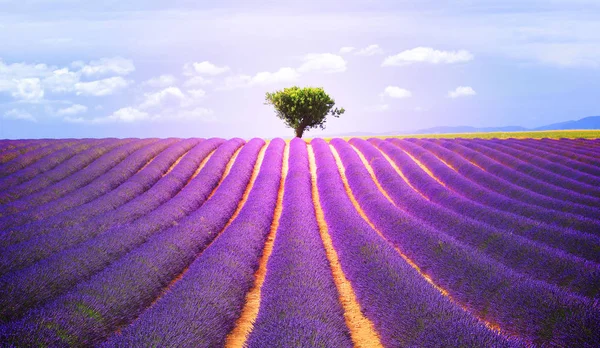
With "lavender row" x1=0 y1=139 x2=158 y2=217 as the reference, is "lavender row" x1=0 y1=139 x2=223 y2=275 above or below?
below

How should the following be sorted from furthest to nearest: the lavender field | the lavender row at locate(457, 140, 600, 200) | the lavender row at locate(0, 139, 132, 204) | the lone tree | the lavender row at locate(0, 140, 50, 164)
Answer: the lone tree, the lavender row at locate(0, 140, 50, 164), the lavender row at locate(0, 139, 132, 204), the lavender row at locate(457, 140, 600, 200), the lavender field

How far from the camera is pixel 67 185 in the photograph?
33.7 ft

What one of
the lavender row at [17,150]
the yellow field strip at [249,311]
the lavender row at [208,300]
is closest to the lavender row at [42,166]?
the lavender row at [17,150]

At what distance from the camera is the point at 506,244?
5715 mm

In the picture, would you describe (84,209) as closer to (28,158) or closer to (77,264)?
(77,264)

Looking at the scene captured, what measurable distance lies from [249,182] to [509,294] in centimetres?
902

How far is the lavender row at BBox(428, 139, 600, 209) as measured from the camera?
26.3 feet

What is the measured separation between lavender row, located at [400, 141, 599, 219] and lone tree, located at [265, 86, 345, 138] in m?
14.7

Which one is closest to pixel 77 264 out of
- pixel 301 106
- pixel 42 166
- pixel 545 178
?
pixel 42 166

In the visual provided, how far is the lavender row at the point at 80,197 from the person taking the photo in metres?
7.12

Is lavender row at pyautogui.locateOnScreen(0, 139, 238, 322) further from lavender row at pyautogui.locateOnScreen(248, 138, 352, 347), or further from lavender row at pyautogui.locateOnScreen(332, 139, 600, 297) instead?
lavender row at pyautogui.locateOnScreen(332, 139, 600, 297)

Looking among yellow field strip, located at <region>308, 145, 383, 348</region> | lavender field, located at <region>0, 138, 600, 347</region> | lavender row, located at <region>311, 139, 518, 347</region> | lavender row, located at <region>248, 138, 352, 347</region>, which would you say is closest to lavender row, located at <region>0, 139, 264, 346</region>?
lavender field, located at <region>0, 138, 600, 347</region>

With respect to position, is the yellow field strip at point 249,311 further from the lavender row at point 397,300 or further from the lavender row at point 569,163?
the lavender row at point 569,163

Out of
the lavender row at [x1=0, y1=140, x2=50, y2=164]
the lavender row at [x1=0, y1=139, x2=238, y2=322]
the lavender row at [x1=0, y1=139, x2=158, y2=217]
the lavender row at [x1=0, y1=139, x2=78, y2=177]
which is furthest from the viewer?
the lavender row at [x1=0, y1=140, x2=50, y2=164]
